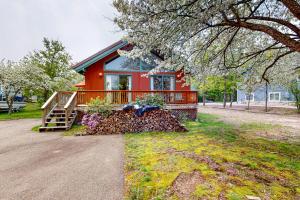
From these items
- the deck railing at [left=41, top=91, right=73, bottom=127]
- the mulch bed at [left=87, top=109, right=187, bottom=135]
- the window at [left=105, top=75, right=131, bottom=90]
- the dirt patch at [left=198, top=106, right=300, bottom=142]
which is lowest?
the dirt patch at [left=198, top=106, right=300, bottom=142]

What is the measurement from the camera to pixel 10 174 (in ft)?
11.9

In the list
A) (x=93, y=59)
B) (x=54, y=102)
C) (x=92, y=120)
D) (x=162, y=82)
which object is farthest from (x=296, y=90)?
(x=54, y=102)

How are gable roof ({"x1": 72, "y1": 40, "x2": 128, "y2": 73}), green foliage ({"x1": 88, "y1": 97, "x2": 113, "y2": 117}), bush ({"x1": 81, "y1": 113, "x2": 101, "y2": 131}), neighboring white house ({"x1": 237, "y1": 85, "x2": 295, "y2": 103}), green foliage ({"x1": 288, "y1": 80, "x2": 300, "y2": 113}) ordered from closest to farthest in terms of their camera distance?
bush ({"x1": 81, "y1": 113, "x2": 101, "y2": 131}) < green foliage ({"x1": 88, "y1": 97, "x2": 113, "y2": 117}) < gable roof ({"x1": 72, "y1": 40, "x2": 128, "y2": 73}) < green foliage ({"x1": 288, "y1": 80, "x2": 300, "y2": 113}) < neighboring white house ({"x1": 237, "y1": 85, "x2": 295, "y2": 103})

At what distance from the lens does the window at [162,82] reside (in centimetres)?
1300

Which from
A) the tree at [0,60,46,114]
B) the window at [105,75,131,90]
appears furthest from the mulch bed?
the tree at [0,60,46,114]

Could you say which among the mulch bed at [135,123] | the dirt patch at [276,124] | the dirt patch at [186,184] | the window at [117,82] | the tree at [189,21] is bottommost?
the dirt patch at [276,124]

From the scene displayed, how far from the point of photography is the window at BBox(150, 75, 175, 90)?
42.7ft

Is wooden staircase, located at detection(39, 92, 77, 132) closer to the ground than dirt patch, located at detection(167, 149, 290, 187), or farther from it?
farther from it

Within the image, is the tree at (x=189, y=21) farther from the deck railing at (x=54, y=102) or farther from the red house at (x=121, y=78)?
the deck railing at (x=54, y=102)

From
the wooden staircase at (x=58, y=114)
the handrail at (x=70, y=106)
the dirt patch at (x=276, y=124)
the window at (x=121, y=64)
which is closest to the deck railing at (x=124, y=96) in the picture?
the handrail at (x=70, y=106)

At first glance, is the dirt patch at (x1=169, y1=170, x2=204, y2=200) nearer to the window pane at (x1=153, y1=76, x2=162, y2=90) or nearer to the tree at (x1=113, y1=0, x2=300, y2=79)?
the tree at (x1=113, y1=0, x2=300, y2=79)

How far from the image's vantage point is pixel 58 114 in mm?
9383

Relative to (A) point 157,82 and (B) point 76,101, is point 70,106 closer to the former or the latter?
(B) point 76,101

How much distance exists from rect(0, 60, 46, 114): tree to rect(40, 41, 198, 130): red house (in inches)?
343
